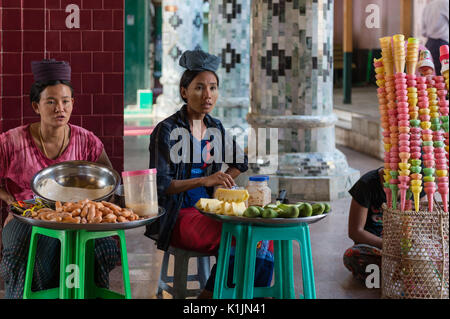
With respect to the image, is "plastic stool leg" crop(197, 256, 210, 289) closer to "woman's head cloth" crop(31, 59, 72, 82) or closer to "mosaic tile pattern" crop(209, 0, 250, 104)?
"woman's head cloth" crop(31, 59, 72, 82)

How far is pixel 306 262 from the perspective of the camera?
11.2ft

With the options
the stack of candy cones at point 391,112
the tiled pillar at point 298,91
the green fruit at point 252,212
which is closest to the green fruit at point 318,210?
the green fruit at point 252,212

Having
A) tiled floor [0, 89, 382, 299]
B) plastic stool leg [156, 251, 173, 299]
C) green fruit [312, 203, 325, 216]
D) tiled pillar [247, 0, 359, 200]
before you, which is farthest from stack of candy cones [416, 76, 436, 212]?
tiled pillar [247, 0, 359, 200]

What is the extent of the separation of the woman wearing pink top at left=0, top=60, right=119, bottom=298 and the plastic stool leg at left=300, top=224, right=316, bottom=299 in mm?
984

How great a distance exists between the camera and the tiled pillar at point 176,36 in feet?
50.6

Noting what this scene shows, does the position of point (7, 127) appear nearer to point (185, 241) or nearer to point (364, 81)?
point (185, 241)

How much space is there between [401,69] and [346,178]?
4.38 meters

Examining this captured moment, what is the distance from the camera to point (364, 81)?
2139 centimetres

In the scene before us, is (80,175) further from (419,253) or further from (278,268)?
(419,253)

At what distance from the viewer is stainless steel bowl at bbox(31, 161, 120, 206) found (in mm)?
3605

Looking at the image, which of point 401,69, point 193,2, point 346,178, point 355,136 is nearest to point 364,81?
point 193,2

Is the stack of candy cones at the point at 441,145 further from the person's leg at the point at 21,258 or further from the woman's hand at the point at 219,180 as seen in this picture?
the person's leg at the point at 21,258

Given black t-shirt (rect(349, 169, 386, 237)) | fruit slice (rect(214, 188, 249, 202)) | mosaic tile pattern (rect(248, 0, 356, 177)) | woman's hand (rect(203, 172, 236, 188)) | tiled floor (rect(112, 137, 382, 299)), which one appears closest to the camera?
fruit slice (rect(214, 188, 249, 202))

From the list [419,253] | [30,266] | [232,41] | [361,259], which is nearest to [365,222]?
[361,259]
